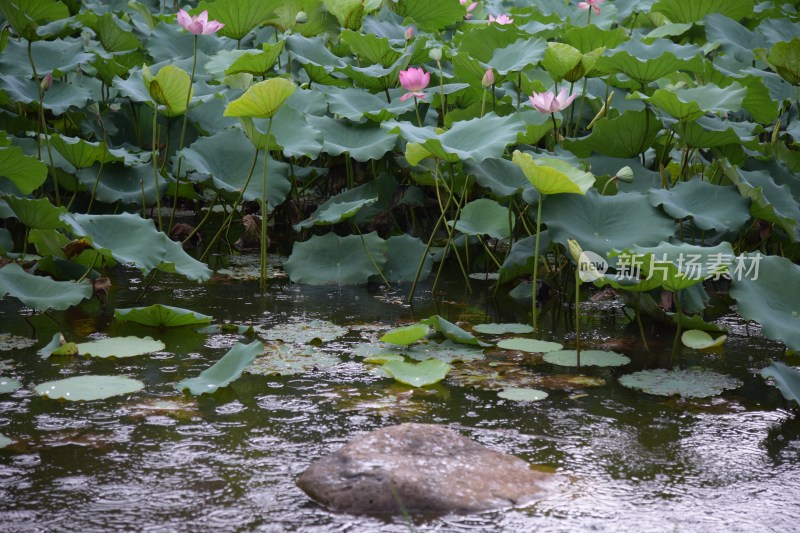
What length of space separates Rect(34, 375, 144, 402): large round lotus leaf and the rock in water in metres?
0.62

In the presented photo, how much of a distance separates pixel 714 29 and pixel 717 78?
94 cm

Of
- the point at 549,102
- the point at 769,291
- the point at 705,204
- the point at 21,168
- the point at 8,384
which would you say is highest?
the point at 549,102

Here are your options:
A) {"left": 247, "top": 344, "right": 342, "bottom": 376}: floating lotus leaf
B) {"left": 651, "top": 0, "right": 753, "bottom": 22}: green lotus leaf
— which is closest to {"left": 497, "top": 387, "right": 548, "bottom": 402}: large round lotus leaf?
{"left": 247, "top": 344, "right": 342, "bottom": 376}: floating lotus leaf

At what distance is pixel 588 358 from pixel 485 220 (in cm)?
83

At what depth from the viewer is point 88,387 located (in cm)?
191

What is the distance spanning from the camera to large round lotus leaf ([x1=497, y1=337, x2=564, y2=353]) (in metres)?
2.28

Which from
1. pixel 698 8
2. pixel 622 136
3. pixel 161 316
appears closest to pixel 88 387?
pixel 161 316

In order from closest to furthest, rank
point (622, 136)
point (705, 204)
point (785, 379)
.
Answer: point (785, 379)
point (705, 204)
point (622, 136)

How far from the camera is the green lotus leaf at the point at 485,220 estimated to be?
9.35ft

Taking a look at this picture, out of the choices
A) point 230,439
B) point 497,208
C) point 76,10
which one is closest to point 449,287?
point 497,208

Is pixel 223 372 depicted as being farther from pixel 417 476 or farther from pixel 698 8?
pixel 698 8

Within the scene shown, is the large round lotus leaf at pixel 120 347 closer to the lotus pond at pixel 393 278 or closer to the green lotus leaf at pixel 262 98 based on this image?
the lotus pond at pixel 393 278

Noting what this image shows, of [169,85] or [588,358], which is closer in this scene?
[588,358]

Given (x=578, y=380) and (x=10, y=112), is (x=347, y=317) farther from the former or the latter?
(x=10, y=112)
